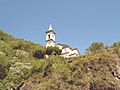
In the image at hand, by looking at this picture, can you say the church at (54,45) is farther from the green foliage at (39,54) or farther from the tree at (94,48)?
the tree at (94,48)

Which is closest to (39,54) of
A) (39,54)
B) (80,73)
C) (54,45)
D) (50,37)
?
(39,54)

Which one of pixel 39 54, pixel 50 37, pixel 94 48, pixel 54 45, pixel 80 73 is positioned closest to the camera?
pixel 80 73

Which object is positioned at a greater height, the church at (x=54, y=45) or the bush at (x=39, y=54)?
the church at (x=54, y=45)

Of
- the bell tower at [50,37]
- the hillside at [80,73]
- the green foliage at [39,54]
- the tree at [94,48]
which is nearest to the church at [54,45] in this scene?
the bell tower at [50,37]

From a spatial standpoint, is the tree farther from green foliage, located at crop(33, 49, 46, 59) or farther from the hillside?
green foliage, located at crop(33, 49, 46, 59)

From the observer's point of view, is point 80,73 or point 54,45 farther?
point 54,45

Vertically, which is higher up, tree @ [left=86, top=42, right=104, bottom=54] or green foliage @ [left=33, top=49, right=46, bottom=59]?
green foliage @ [left=33, top=49, right=46, bottom=59]

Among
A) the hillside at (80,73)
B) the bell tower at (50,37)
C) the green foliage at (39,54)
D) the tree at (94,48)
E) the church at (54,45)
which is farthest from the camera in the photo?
the bell tower at (50,37)

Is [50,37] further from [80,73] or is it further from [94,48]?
[80,73]

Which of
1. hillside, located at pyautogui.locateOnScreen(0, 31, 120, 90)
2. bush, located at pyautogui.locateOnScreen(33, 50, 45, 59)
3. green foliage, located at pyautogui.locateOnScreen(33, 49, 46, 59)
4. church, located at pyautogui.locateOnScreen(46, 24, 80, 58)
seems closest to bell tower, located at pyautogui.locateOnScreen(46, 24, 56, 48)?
church, located at pyautogui.locateOnScreen(46, 24, 80, 58)

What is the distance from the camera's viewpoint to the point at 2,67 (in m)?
27.4

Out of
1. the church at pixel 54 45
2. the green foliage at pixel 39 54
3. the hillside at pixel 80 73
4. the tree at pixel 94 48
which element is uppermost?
the church at pixel 54 45

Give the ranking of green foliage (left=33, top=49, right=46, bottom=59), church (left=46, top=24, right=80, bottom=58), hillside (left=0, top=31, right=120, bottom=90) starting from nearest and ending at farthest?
hillside (left=0, top=31, right=120, bottom=90) → green foliage (left=33, top=49, right=46, bottom=59) → church (left=46, top=24, right=80, bottom=58)

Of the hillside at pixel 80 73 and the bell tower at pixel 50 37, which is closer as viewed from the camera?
the hillside at pixel 80 73
